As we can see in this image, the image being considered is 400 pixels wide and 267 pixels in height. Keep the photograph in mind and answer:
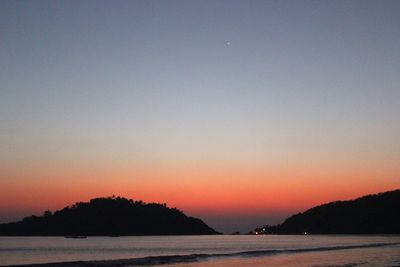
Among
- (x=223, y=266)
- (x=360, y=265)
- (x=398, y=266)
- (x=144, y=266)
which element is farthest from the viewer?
(x=144, y=266)

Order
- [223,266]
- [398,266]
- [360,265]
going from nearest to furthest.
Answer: [398,266], [360,265], [223,266]

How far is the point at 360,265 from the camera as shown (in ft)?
181

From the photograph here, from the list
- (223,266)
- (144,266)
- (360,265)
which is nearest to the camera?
(360,265)

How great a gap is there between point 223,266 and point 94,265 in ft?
51.6

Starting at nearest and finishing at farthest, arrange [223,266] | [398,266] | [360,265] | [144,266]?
[398,266] < [360,265] < [223,266] < [144,266]

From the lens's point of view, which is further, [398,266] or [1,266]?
[1,266]

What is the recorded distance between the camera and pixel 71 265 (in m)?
66.1

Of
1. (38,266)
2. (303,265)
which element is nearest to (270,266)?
(303,265)

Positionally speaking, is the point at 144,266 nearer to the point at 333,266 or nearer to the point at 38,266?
the point at 38,266

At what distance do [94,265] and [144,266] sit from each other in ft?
19.6

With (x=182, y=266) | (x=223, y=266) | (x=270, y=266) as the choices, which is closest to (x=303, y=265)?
(x=270, y=266)

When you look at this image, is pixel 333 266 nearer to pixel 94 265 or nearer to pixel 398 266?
pixel 398 266

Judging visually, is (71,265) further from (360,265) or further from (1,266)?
(360,265)

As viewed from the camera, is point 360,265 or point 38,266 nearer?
point 360,265
